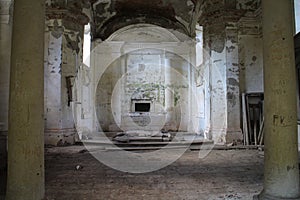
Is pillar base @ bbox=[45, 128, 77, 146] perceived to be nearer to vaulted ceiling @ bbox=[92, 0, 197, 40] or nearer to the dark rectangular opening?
vaulted ceiling @ bbox=[92, 0, 197, 40]

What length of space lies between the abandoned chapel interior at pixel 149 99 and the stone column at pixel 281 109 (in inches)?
0.4

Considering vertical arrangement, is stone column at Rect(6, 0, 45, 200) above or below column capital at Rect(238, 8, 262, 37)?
below

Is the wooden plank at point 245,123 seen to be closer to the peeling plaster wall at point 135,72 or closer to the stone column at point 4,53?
the peeling plaster wall at point 135,72

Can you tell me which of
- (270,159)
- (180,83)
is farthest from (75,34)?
(270,159)

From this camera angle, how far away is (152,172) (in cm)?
498

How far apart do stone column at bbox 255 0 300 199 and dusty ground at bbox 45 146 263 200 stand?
0.74 metres

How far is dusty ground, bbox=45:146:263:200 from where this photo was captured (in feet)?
11.9

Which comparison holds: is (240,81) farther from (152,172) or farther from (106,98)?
(106,98)

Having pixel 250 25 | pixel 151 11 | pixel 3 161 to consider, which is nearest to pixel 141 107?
pixel 151 11

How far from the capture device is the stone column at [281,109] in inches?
111

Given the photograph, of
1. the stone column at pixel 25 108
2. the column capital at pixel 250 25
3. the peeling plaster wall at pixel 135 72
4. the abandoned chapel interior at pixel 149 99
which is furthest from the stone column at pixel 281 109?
the peeling plaster wall at pixel 135 72

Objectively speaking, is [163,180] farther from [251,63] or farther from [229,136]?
[251,63]

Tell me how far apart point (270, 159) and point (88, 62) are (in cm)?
1104

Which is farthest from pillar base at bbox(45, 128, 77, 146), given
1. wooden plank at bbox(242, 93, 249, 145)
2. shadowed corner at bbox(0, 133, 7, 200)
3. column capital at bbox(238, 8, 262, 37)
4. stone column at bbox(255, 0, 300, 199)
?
stone column at bbox(255, 0, 300, 199)
